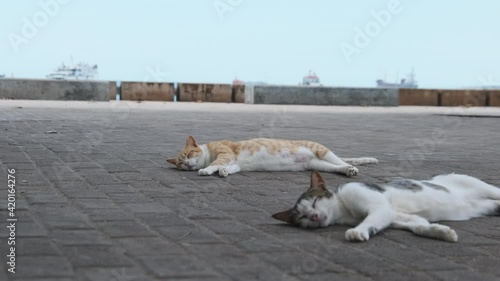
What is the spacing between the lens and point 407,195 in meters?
4.61

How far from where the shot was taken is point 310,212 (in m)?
4.32

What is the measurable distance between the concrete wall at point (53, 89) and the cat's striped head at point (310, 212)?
18.4 meters

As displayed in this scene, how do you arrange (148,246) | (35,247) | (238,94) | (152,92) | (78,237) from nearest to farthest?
(35,247)
(148,246)
(78,237)
(152,92)
(238,94)

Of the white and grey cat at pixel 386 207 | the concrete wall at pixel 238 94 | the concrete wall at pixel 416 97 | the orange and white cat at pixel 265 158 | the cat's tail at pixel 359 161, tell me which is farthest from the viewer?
the concrete wall at pixel 416 97

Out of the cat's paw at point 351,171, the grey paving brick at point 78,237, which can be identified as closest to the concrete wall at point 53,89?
the cat's paw at point 351,171

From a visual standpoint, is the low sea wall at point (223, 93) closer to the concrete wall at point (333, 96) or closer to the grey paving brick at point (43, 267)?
the concrete wall at point (333, 96)

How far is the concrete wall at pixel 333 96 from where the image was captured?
23.6m

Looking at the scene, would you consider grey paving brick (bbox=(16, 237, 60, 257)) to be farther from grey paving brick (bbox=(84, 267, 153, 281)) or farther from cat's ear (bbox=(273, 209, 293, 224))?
cat's ear (bbox=(273, 209, 293, 224))

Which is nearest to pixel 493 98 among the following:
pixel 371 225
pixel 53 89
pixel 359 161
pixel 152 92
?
pixel 152 92

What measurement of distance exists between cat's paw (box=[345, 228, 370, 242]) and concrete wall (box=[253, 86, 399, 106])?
64.1 ft

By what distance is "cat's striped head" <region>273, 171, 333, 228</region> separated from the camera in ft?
14.2

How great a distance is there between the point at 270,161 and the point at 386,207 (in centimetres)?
253

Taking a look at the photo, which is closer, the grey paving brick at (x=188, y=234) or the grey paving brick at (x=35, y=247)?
the grey paving brick at (x=35, y=247)

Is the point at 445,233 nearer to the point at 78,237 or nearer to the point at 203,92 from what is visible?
the point at 78,237
